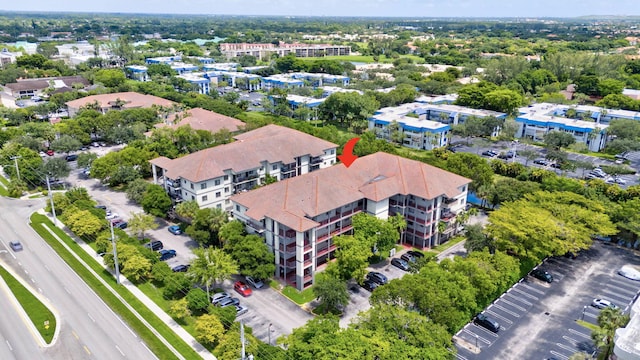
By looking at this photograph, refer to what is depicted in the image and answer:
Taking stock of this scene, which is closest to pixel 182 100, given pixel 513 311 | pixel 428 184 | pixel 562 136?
pixel 428 184

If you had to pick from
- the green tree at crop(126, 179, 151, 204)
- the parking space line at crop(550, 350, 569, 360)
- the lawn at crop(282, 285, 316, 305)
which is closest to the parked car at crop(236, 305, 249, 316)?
the lawn at crop(282, 285, 316, 305)

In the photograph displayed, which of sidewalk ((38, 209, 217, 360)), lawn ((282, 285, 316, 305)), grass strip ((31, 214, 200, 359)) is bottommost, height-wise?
lawn ((282, 285, 316, 305))

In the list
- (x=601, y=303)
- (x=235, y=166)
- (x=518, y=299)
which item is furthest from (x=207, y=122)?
(x=601, y=303)

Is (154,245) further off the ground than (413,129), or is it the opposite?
(413,129)

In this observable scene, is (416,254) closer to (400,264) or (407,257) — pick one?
(407,257)

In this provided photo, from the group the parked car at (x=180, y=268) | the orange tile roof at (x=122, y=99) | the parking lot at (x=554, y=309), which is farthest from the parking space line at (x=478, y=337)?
the orange tile roof at (x=122, y=99)

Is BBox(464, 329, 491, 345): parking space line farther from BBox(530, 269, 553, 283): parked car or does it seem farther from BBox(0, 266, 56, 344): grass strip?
BBox(0, 266, 56, 344): grass strip

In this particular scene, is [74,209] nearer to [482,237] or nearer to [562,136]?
[482,237]

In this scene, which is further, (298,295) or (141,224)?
(141,224)
